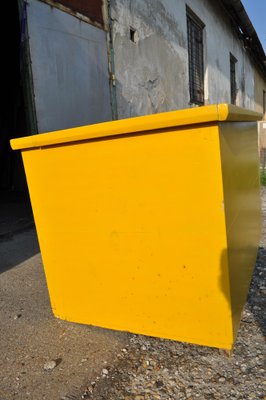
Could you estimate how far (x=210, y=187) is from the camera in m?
1.47

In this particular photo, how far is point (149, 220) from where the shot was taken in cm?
165

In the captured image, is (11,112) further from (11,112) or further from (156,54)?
(156,54)

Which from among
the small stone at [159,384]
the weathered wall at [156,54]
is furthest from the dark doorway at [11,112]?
the small stone at [159,384]

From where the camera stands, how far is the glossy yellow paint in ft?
4.89

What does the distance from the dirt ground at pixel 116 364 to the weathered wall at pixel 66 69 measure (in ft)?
8.38

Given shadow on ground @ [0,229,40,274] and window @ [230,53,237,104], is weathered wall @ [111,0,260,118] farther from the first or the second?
window @ [230,53,237,104]

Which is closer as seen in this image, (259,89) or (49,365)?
(49,365)

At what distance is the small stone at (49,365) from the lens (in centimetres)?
173

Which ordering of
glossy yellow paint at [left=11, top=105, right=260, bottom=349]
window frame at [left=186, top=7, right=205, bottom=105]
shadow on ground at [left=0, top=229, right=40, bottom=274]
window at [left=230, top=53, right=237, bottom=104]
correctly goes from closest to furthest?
glossy yellow paint at [left=11, top=105, right=260, bottom=349] < shadow on ground at [left=0, top=229, right=40, bottom=274] < window frame at [left=186, top=7, right=205, bottom=105] < window at [left=230, top=53, right=237, bottom=104]

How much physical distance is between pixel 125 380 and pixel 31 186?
1.15m

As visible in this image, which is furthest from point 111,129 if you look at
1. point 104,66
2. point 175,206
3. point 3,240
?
point 104,66

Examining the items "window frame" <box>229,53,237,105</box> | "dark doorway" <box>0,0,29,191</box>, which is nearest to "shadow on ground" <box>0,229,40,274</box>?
"dark doorway" <box>0,0,29,191</box>

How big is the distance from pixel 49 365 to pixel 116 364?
348mm

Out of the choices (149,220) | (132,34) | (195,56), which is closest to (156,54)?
(132,34)
